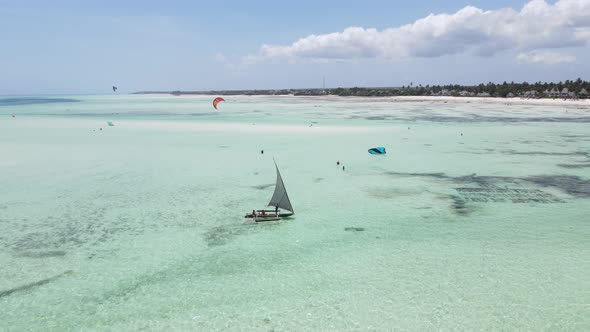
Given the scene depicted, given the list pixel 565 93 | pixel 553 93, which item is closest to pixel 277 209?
pixel 565 93

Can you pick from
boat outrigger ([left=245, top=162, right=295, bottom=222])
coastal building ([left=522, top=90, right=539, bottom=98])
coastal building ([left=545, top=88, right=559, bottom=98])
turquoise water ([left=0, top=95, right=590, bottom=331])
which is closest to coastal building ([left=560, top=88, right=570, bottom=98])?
coastal building ([left=545, top=88, right=559, bottom=98])

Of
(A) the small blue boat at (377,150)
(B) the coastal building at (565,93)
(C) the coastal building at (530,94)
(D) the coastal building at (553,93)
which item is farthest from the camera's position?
(C) the coastal building at (530,94)

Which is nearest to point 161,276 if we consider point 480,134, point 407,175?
point 407,175

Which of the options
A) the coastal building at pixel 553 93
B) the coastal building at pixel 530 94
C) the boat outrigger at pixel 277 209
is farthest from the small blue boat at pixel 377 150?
the coastal building at pixel 530 94

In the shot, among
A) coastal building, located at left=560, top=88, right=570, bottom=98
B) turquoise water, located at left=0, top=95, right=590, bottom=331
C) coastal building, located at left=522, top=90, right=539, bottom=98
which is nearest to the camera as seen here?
turquoise water, located at left=0, top=95, right=590, bottom=331

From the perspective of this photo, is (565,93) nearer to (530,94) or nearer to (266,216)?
(530,94)

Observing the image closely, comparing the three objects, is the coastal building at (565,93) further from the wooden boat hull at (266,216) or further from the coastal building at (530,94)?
the wooden boat hull at (266,216)

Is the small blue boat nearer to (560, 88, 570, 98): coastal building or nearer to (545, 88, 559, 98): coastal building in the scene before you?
(560, 88, 570, 98): coastal building

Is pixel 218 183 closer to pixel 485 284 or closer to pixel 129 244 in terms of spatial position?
pixel 129 244
